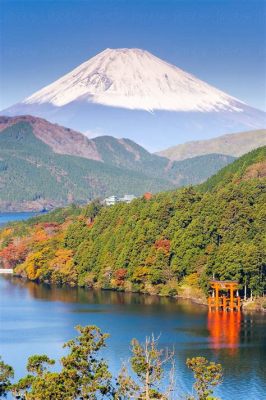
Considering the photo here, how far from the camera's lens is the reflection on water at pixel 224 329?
205 ft

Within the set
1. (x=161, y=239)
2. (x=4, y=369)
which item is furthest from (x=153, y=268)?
(x=4, y=369)

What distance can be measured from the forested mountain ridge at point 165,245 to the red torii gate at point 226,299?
1021mm

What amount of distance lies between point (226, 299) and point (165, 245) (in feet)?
44.8

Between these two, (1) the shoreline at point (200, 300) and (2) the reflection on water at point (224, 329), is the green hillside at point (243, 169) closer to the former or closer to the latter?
(1) the shoreline at point (200, 300)

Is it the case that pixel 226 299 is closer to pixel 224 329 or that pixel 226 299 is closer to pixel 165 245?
pixel 224 329

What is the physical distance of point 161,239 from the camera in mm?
92062

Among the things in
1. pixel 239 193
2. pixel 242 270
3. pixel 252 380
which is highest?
pixel 239 193

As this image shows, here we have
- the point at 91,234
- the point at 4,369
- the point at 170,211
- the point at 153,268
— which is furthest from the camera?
the point at 91,234

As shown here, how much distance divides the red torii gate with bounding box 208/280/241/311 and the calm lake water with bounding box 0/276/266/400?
1280mm

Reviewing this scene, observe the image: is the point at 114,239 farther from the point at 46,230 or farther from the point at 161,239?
the point at 46,230

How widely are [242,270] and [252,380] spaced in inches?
1021

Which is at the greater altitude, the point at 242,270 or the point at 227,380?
the point at 242,270

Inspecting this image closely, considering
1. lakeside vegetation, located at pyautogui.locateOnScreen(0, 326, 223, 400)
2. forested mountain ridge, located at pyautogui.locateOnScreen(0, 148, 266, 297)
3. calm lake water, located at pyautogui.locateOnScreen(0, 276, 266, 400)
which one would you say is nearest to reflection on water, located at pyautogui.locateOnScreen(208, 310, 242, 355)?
calm lake water, located at pyautogui.locateOnScreen(0, 276, 266, 400)

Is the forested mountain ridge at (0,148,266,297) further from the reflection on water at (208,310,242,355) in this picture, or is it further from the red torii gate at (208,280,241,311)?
the reflection on water at (208,310,242,355)
